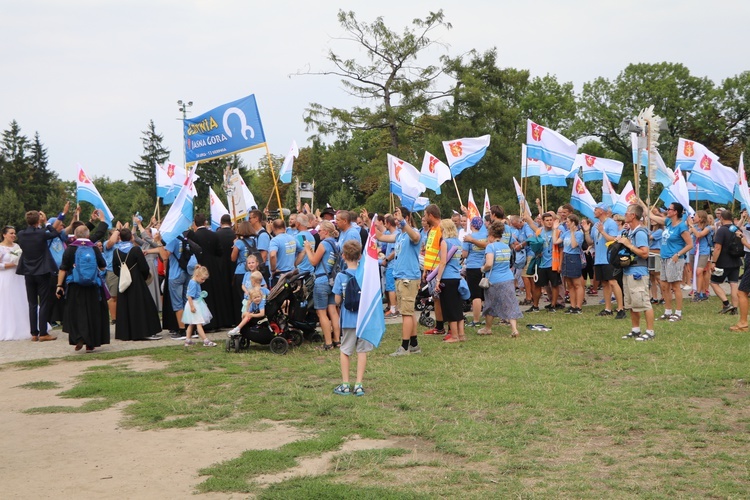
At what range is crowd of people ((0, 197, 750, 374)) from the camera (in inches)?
448

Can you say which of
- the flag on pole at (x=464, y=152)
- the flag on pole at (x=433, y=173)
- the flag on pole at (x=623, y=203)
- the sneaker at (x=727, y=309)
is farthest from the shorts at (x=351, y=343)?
the flag on pole at (x=623, y=203)

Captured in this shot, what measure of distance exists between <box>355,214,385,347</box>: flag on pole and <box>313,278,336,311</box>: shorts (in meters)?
2.89

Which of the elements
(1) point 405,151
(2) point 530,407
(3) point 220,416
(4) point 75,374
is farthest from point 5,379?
(1) point 405,151

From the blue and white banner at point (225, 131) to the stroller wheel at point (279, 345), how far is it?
5473mm

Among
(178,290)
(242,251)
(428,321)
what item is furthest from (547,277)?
(178,290)

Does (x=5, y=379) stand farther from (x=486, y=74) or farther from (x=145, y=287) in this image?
(x=486, y=74)

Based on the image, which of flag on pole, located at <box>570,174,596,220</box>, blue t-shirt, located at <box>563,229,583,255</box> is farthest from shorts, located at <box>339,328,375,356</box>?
flag on pole, located at <box>570,174,596,220</box>

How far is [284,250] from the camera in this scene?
1231 centimetres

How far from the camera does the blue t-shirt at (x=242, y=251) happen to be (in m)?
13.5

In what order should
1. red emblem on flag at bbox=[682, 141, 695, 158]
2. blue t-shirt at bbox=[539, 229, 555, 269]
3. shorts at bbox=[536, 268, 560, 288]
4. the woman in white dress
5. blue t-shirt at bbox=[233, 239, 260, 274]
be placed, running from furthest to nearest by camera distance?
red emblem on flag at bbox=[682, 141, 695, 158] < shorts at bbox=[536, 268, 560, 288] < blue t-shirt at bbox=[539, 229, 555, 269] < the woman in white dress < blue t-shirt at bbox=[233, 239, 260, 274]

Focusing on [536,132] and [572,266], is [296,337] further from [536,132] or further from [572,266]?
[536,132]

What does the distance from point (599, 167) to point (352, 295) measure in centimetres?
1459

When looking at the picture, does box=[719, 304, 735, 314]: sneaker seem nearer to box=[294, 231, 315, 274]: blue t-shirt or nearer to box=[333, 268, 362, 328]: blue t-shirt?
box=[294, 231, 315, 274]: blue t-shirt

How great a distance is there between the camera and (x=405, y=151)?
148 ft
